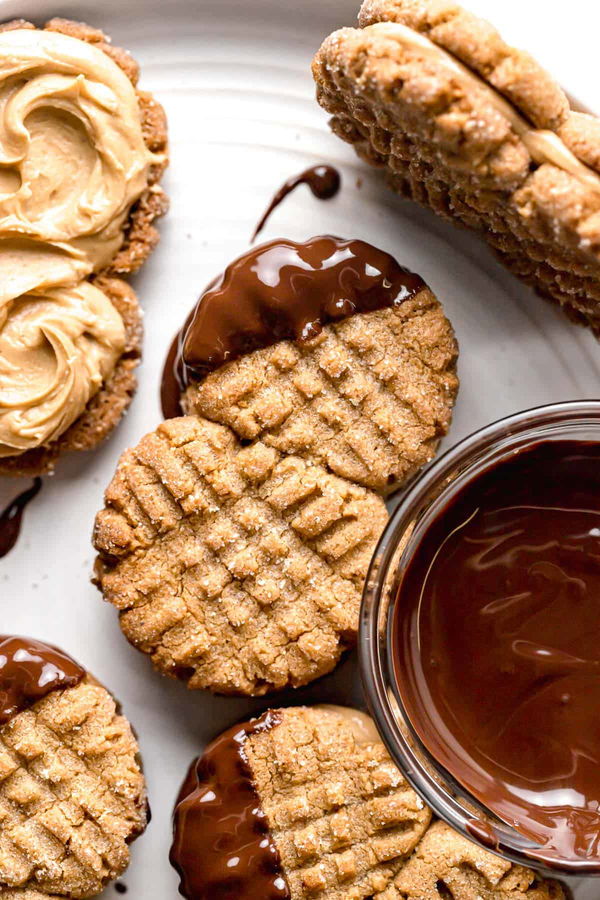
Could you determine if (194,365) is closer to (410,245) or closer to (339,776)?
(410,245)

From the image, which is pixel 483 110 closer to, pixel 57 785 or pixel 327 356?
pixel 327 356

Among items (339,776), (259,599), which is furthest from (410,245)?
(339,776)

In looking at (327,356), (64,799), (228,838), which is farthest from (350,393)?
(64,799)

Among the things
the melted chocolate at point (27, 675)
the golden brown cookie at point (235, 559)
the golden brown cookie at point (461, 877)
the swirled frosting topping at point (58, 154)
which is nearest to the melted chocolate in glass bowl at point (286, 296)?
the golden brown cookie at point (235, 559)

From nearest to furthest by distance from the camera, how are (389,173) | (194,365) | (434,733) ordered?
1. (434,733)
2. (194,365)
3. (389,173)

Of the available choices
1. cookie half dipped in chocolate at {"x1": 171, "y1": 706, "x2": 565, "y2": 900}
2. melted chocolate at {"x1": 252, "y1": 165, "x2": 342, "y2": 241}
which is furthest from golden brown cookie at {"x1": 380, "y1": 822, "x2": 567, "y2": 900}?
melted chocolate at {"x1": 252, "y1": 165, "x2": 342, "y2": 241}

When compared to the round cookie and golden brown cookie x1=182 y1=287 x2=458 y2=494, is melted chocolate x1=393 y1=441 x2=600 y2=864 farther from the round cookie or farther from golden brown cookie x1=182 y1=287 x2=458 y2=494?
the round cookie

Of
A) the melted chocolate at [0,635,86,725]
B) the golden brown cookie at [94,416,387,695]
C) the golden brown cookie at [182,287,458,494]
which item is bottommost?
the melted chocolate at [0,635,86,725]
